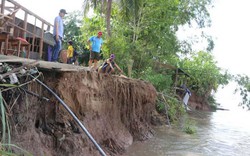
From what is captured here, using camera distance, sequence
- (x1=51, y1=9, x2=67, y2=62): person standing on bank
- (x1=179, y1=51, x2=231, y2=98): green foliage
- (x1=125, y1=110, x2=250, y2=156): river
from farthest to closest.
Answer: (x1=179, y1=51, x2=231, y2=98): green foliage, (x1=125, y1=110, x2=250, y2=156): river, (x1=51, y1=9, x2=67, y2=62): person standing on bank

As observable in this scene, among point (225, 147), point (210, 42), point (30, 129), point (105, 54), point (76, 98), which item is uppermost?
point (210, 42)

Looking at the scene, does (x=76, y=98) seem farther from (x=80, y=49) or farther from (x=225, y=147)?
(x=80, y=49)

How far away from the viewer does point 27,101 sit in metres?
5.55

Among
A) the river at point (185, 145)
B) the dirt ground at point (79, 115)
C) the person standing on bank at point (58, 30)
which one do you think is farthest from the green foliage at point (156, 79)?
the person standing on bank at point (58, 30)

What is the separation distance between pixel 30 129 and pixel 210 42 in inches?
956

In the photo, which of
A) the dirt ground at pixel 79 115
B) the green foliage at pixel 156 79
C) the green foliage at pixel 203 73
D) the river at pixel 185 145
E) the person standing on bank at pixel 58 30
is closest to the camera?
the dirt ground at pixel 79 115

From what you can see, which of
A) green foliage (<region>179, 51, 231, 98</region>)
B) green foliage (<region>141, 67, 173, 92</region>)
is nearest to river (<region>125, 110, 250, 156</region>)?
green foliage (<region>141, 67, 173, 92</region>)

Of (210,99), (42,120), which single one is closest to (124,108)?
(42,120)

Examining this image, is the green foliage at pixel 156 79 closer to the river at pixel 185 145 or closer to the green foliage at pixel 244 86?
the river at pixel 185 145

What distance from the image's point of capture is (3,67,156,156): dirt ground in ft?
18.1

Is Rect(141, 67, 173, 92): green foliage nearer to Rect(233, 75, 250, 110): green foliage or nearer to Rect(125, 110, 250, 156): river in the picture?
Rect(125, 110, 250, 156): river

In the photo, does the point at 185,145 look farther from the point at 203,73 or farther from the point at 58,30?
the point at 203,73

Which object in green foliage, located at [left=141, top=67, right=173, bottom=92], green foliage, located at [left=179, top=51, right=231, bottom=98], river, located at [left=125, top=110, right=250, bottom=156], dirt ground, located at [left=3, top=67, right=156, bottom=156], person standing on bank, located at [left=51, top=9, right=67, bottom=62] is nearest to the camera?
dirt ground, located at [left=3, top=67, right=156, bottom=156]

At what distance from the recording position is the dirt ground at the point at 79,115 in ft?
18.1
